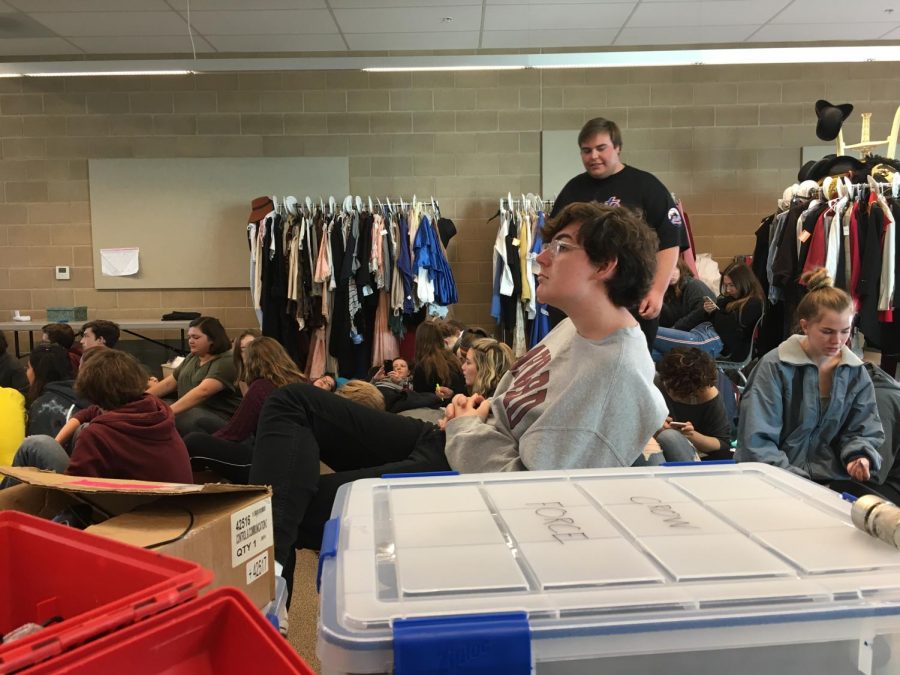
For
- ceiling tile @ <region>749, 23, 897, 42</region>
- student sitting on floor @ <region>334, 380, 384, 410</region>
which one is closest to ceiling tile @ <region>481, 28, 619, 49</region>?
ceiling tile @ <region>749, 23, 897, 42</region>

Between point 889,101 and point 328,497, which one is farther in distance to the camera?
point 889,101

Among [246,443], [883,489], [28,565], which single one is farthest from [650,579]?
[246,443]

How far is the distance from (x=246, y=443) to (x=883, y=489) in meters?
2.41

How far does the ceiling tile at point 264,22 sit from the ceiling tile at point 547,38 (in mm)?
1286

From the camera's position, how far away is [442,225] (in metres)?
5.64

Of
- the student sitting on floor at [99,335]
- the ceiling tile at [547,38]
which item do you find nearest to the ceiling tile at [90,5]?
the student sitting on floor at [99,335]

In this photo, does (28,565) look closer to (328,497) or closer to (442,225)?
(328,497)

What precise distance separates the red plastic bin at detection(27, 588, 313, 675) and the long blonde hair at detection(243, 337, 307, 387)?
103 inches

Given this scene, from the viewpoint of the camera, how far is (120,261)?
20.4 ft

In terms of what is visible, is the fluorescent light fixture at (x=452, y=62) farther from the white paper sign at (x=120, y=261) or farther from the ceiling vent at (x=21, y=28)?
the white paper sign at (x=120, y=261)

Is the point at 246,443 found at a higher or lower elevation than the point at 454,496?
lower

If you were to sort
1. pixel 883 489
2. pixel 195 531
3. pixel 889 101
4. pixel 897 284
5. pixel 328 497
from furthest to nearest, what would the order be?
1. pixel 889 101
2. pixel 897 284
3. pixel 883 489
4. pixel 328 497
5. pixel 195 531

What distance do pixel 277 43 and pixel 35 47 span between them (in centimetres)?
200

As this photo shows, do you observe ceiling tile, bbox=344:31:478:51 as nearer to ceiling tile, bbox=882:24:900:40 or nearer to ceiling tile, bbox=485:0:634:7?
ceiling tile, bbox=485:0:634:7
